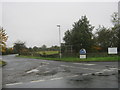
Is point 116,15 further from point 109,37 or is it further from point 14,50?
point 14,50

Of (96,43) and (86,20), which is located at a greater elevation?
(86,20)

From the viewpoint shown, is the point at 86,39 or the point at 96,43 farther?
the point at 96,43

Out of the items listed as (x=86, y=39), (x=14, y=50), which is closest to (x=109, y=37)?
(x=86, y=39)

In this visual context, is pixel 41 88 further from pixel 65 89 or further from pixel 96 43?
pixel 96 43

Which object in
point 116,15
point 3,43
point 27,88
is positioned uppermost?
point 116,15

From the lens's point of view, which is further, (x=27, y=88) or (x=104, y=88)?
(x=27, y=88)

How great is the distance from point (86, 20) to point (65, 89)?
134ft

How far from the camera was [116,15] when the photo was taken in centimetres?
3259

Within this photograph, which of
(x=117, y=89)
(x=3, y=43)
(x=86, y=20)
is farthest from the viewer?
(x=86, y=20)

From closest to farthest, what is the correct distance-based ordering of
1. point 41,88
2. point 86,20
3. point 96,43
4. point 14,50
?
point 41,88 → point 96,43 → point 86,20 → point 14,50

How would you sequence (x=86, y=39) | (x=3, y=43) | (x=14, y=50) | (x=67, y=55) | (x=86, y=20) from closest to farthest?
(x=3, y=43), (x=67, y=55), (x=86, y=39), (x=86, y=20), (x=14, y=50)

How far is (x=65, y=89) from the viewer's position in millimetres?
5832

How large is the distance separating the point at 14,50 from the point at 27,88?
85.4 metres

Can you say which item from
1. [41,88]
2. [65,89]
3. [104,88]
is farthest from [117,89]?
[41,88]
